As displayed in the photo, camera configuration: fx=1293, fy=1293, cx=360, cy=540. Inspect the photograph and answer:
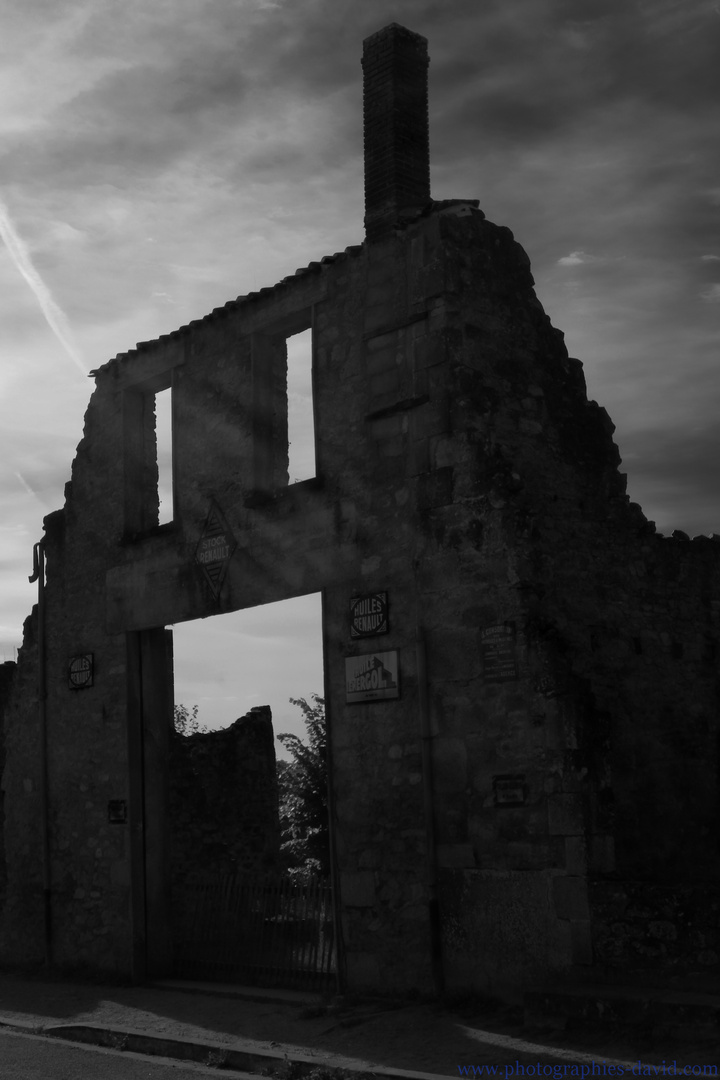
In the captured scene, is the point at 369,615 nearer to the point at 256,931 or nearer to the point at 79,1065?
the point at 256,931

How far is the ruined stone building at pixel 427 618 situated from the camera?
9.74 m

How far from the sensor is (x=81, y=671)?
14039 mm

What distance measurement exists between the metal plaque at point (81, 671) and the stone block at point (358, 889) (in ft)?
14.0

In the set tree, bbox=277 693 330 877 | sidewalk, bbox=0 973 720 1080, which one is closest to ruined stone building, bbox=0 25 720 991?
sidewalk, bbox=0 973 720 1080

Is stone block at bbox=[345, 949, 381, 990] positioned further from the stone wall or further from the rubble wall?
the stone wall

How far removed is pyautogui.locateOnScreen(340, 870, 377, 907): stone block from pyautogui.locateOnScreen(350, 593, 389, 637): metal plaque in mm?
2010

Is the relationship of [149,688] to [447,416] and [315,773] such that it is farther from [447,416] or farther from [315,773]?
[315,773]

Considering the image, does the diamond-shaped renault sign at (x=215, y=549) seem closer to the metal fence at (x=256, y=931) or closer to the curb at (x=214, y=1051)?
the metal fence at (x=256, y=931)

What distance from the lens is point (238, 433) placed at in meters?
12.6

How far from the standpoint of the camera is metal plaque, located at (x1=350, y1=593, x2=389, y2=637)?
11.0 m

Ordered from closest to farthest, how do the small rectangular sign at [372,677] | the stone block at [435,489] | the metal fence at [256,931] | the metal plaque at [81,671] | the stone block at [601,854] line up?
the stone block at [601,854]
the stone block at [435,489]
the small rectangular sign at [372,677]
the metal fence at [256,931]
the metal plaque at [81,671]

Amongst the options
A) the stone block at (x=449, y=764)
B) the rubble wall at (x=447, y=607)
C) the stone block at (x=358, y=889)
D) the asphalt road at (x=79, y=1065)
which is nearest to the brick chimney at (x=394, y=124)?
the rubble wall at (x=447, y=607)

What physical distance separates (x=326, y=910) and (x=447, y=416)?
14.9ft

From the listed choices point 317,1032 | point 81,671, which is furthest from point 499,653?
point 81,671
